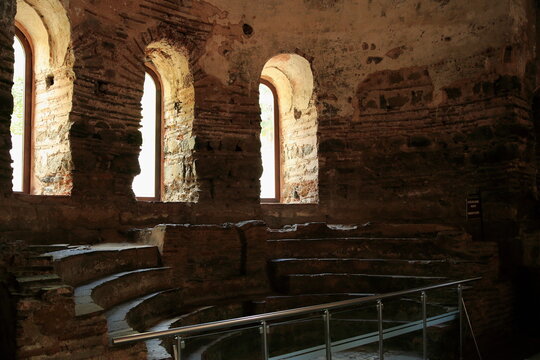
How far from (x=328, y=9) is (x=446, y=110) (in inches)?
124

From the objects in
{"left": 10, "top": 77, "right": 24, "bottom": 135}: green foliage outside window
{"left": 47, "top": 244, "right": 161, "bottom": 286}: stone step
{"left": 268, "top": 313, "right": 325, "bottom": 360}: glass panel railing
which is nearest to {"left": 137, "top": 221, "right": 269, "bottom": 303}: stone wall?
{"left": 47, "top": 244, "right": 161, "bottom": 286}: stone step

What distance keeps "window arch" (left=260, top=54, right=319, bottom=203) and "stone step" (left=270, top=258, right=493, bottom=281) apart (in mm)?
2388

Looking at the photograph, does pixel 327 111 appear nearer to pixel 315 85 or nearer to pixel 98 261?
pixel 315 85

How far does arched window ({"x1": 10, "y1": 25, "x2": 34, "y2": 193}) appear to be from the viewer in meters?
7.77

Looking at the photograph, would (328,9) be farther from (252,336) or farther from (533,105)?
(252,336)

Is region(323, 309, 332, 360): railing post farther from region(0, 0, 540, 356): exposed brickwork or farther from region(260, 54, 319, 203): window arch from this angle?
region(260, 54, 319, 203): window arch

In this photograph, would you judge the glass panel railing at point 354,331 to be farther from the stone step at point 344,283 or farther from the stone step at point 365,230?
the stone step at point 365,230

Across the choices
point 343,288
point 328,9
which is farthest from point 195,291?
point 328,9

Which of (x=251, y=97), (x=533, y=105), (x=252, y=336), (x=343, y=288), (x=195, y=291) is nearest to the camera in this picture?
(x=252, y=336)

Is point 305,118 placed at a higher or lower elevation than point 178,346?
higher

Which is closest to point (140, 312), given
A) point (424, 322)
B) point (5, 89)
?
point (424, 322)

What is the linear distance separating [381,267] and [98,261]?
4249 mm

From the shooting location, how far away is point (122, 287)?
5430 mm

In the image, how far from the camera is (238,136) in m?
9.30
